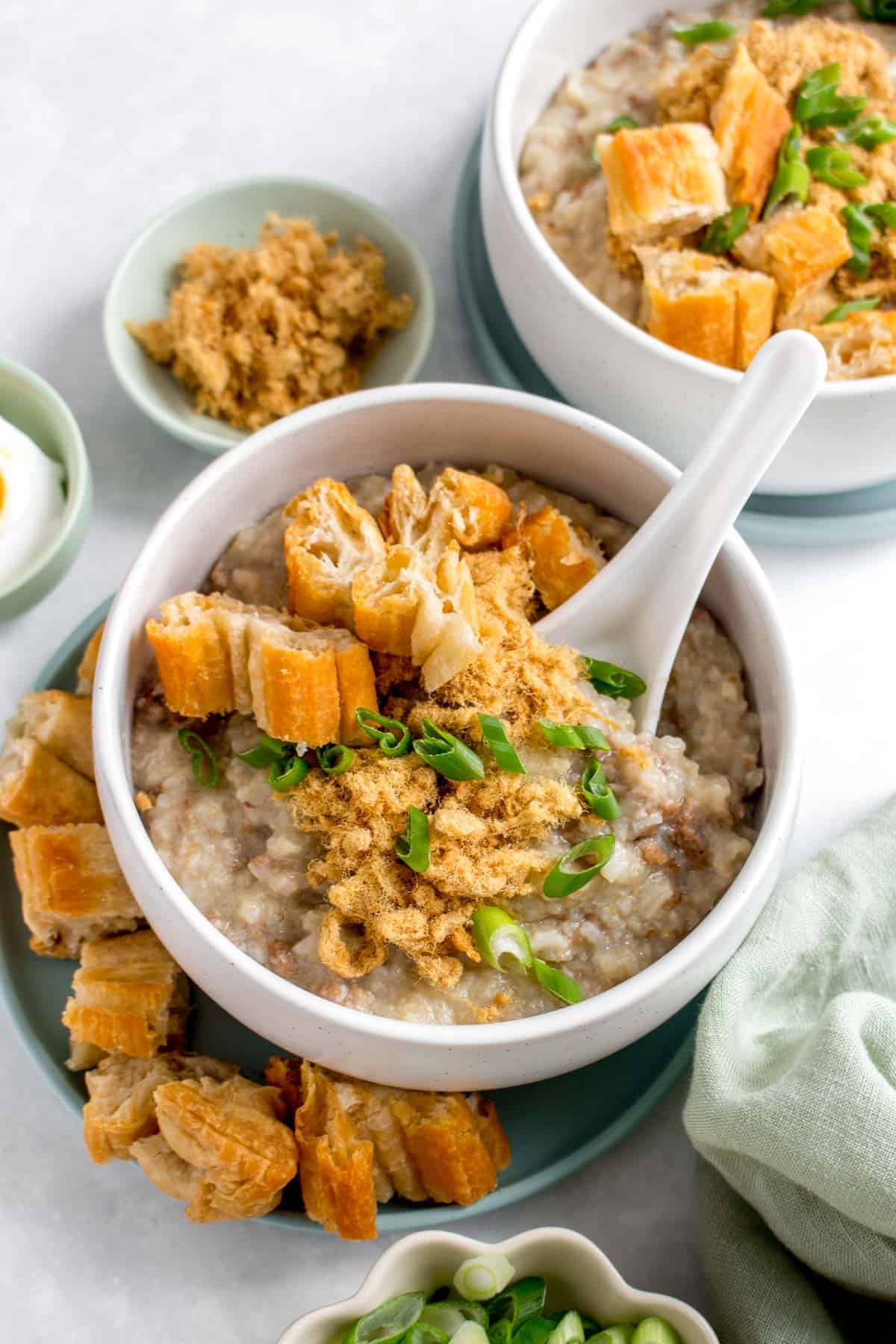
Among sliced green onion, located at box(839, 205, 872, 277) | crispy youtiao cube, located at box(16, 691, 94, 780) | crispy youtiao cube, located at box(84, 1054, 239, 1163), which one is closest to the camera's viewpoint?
crispy youtiao cube, located at box(84, 1054, 239, 1163)

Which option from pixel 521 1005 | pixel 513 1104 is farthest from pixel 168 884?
pixel 513 1104

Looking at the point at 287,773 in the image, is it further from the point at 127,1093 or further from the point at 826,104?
the point at 826,104

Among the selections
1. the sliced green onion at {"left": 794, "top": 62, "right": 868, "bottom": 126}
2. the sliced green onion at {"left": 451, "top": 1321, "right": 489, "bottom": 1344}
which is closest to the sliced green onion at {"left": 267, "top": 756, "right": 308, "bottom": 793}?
the sliced green onion at {"left": 451, "top": 1321, "right": 489, "bottom": 1344}

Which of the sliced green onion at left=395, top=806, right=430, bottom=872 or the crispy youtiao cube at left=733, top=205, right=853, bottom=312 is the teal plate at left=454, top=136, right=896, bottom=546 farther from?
the sliced green onion at left=395, top=806, right=430, bottom=872

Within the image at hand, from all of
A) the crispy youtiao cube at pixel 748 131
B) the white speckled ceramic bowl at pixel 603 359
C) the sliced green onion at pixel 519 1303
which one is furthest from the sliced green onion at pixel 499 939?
the crispy youtiao cube at pixel 748 131

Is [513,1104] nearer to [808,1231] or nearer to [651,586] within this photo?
[808,1231]
